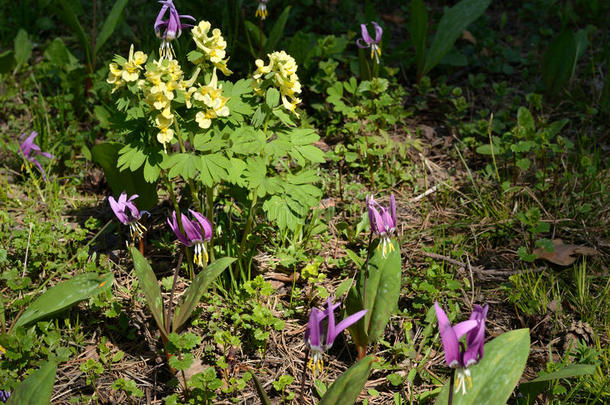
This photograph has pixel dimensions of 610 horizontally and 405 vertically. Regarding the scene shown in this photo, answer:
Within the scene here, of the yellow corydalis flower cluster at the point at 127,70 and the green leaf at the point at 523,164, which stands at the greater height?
the yellow corydalis flower cluster at the point at 127,70

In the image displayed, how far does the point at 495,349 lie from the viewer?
2.02 metres

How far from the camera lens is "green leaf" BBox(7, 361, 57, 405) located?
1830mm

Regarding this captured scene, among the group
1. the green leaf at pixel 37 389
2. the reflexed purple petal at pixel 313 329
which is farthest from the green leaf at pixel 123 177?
Result: the reflexed purple petal at pixel 313 329

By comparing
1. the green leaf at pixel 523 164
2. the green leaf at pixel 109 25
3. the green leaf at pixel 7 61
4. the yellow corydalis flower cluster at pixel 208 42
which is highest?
the yellow corydalis flower cluster at pixel 208 42

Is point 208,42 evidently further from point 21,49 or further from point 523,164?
point 21,49

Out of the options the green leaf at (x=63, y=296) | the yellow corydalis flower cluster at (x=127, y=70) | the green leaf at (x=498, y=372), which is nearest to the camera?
the green leaf at (x=498, y=372)

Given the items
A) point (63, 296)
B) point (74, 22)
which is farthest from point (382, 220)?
point (74, 22)

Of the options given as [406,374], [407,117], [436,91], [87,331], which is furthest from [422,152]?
[87,331]

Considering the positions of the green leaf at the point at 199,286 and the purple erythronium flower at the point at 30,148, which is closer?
the green leaf at the point at 199,286

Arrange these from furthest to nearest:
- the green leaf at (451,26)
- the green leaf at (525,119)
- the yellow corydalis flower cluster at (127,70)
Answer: the green leaf at (451,26) < the green leaf at (525,119) < the yellow corydalis flower cluster at (127,70)

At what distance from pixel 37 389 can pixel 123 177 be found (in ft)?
3.67

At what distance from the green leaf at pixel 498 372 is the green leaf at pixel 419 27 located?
2285 mm

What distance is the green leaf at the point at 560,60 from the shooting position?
3.62 m

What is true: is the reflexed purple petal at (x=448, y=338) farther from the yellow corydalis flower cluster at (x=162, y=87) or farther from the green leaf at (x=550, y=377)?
the yellow corydalis flower cluster at (x=162, y=87)
